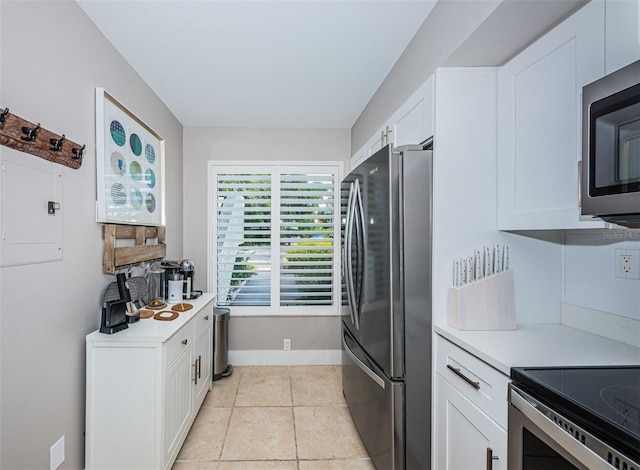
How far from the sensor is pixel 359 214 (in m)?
2.10

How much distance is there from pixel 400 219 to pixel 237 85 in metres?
1.79

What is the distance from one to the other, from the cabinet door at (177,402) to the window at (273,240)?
1326 mm

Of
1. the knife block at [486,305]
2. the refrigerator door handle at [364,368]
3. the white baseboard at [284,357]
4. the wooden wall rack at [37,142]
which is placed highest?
the wooden wall rack at [37,142]

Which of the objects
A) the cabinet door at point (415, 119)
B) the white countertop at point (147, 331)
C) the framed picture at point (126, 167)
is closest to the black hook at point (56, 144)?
the framed picture at point (126, 167)

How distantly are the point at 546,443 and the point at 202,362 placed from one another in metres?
2.37

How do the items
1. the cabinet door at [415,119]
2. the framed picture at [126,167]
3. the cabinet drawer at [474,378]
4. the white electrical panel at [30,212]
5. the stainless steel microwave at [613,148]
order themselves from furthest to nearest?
the framed picture at [126,167]
the cabinet door at [415,119]
the white electrical panel at [30,212]
the cabinet drawer at [474,378]
the stainless steel microwave at [613,148]

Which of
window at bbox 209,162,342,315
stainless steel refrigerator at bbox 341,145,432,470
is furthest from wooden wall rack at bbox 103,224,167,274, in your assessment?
stainless steel refrigerator at bbox 341,145,432,470

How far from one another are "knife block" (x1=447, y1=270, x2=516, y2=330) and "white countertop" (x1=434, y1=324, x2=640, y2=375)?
1.4 inches

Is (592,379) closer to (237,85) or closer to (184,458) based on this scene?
(184,458)

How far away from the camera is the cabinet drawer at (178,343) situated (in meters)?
1.81

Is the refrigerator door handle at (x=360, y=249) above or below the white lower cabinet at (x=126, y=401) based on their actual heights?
above

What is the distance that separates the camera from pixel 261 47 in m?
2.06

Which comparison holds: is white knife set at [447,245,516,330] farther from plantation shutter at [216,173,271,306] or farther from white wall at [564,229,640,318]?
plantation shutter at [216,173,271,306]

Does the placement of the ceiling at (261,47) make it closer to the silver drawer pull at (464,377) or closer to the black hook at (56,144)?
the black hook at (56,144)
